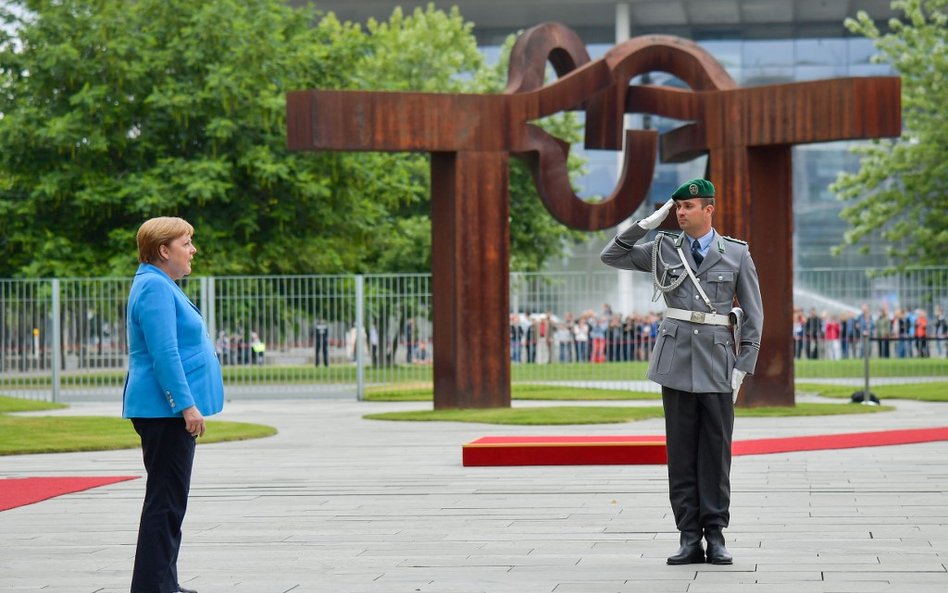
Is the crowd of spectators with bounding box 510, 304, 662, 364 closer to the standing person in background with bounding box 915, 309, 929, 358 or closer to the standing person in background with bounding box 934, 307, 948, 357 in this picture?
the standing person in background with bounding box 915, 309, 929, 358

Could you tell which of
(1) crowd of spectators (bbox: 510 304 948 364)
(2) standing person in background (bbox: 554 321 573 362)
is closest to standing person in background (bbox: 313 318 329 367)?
(1) crowd of spectators (bbox: 510 304 948 364)

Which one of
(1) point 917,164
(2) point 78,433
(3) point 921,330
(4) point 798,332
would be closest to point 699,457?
(2) point 78,433

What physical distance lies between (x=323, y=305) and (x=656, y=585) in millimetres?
20441

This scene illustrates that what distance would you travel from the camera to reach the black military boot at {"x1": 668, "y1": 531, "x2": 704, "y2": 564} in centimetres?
743

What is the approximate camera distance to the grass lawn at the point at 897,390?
2389 cm

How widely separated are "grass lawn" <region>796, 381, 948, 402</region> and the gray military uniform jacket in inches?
651

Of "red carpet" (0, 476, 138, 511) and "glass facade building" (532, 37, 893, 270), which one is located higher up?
"glass facade building" (532, 37, 893, 270)

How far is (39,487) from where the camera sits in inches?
461

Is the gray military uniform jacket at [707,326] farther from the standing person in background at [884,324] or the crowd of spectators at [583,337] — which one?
the standing person in background at [884,324]

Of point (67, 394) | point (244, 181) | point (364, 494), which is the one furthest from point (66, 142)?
point (364, 494)

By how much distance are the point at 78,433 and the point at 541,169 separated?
23.2 feet

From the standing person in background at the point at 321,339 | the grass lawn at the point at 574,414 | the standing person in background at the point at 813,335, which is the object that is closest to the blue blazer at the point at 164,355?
the grass lawn at the point at 574,414

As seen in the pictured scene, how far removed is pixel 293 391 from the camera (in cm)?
2697

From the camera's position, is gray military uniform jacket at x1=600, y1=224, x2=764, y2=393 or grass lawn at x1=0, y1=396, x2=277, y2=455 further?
grass lawn at x1=0, y1=396, x2=277, y2=455
